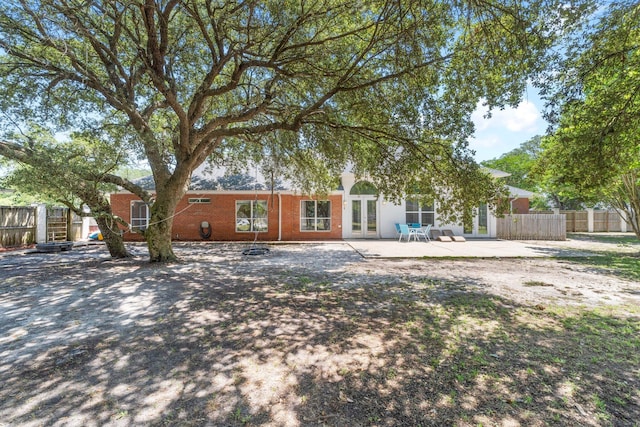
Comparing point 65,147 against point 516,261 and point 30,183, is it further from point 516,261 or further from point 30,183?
point 516,261

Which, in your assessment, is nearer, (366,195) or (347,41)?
(347,41)

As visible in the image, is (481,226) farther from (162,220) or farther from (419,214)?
(162,220)

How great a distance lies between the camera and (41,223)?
14.3m

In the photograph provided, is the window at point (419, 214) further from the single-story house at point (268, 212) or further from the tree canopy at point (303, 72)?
the tree canopy at point (303, 72)

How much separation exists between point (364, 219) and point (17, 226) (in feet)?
54.5

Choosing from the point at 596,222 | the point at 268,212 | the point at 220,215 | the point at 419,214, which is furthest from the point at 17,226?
the point at 596,222

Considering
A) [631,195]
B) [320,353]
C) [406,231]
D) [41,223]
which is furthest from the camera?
[406,231]

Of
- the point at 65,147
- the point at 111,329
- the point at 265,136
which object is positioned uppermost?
the point at 265,136

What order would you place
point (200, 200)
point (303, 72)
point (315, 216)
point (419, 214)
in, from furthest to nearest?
point (419, 214)
point (315, 216)
point (200, 200)
point (303, 72)

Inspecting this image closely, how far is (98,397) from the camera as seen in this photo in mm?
2512

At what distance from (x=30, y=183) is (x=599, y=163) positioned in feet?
41.7

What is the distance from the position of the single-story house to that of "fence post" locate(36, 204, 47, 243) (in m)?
2.86

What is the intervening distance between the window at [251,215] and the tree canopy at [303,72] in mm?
6350

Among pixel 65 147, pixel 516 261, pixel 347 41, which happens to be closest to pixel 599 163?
pixel 516 261
